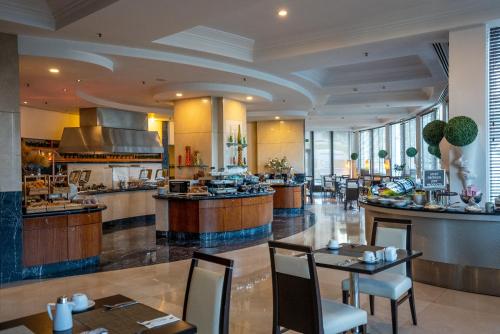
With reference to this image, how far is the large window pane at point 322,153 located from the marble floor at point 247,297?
17173 millimetres

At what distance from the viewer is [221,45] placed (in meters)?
7.43

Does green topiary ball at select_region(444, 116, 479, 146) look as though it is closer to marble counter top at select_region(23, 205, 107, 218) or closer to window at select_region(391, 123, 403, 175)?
marble counter top at select_region(23, 205, 107, 218)

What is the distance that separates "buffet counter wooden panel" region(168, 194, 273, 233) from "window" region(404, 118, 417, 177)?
877 centimetres

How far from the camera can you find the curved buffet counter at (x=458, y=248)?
16.3 feet

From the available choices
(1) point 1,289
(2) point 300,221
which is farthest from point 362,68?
(1) point 1,289

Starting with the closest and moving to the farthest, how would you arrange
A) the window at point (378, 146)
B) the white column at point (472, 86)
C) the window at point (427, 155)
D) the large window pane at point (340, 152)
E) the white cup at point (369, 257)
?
the white cup at point (369, 257)
the white column at point (472, 86)
the window at point (427, 155)
the window at point (378, 146)
the large window pane at point (340, 152)

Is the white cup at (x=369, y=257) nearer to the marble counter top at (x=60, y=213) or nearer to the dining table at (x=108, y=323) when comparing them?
the dining table at (x=108, y=323)

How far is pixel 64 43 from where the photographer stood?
644 centimetres

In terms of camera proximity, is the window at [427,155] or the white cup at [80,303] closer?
the white cup at [80,303]

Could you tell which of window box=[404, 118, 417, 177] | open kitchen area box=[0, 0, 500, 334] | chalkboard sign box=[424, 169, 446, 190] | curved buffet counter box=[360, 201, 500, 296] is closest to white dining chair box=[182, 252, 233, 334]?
open kitchen area box=[0, 0, 500, 334]

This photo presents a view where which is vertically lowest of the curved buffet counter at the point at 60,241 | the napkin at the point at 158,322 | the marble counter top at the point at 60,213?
the curved buffet counter at the point at 60,241

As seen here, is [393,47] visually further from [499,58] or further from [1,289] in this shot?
[1,289]

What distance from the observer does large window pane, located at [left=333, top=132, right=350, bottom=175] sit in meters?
24.2

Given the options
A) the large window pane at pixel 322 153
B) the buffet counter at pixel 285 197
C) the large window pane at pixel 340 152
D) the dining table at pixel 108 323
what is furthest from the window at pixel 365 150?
the dining table at pixel 108 323
